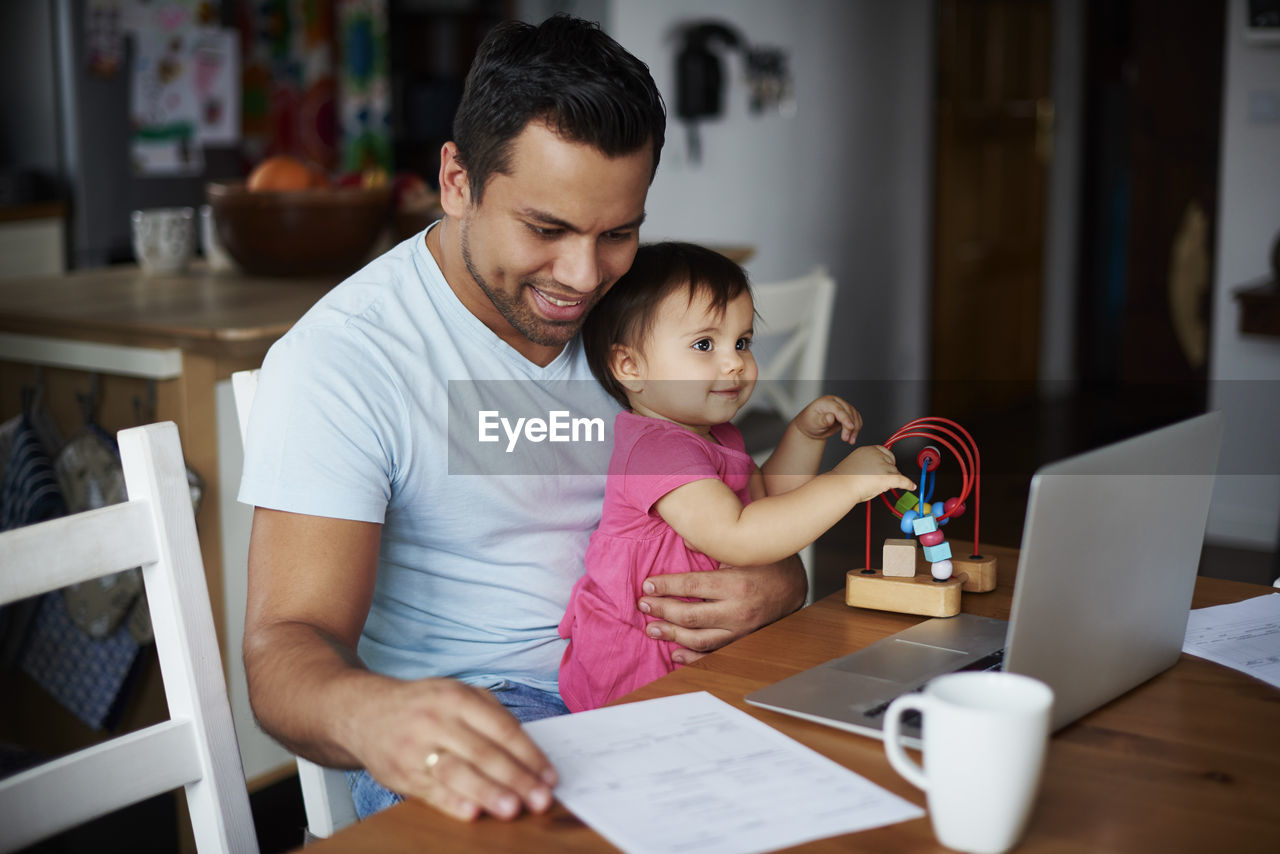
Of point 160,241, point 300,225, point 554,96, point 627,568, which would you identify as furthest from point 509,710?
point 160,241

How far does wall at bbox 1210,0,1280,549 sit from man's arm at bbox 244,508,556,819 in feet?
10.9

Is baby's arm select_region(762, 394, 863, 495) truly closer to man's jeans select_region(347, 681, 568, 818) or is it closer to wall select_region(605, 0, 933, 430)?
man's jeans select_region(347, 681, 568, 818)

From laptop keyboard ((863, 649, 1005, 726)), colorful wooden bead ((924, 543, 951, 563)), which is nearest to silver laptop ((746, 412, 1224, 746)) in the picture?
laptop keyboard ((863, 649, 1005, 726))

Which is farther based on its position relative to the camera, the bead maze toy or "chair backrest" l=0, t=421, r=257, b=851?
the bead maze toy

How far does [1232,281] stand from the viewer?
3.84 m

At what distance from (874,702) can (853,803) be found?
151 millimetres

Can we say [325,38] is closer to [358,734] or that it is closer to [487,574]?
[487,574]

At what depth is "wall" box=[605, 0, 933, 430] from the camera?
409 centimetres

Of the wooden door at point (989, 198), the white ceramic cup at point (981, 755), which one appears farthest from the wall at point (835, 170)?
the white ceramic cup at point (981, 755)

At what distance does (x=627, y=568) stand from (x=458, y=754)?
526 millimetres

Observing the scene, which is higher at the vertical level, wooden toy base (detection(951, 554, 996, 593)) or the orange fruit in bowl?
the orange fruit in bowl

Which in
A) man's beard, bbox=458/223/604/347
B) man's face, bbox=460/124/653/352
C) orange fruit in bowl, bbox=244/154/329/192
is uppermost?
orange fruit in bowl, bbox=244/154/329/192

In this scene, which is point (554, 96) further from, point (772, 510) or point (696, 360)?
point (772, 510)

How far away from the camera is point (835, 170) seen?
4.71 meters
